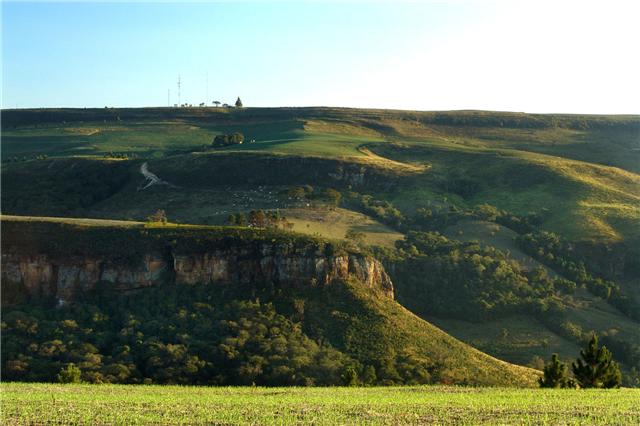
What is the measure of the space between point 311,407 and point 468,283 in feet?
149

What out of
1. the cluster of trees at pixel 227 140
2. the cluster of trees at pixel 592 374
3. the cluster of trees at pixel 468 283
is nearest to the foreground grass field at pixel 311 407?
the cluster of trees at pixel 592 374

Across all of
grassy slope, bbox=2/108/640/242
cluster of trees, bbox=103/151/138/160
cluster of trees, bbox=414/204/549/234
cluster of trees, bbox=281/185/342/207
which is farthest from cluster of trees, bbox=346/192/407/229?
cluster of trees, bbox=103/151/138/160

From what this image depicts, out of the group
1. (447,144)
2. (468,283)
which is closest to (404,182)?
(447,144)

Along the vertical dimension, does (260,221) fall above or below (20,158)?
below

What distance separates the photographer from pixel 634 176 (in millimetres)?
124438

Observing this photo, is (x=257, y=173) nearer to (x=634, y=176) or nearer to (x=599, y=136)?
(x=634, y=176)

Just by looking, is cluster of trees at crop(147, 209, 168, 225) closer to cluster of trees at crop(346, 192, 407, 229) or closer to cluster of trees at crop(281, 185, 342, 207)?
cluster of trees at crop(281, 185, 342, 207)

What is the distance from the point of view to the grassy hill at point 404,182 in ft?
293

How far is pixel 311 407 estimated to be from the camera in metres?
36.5

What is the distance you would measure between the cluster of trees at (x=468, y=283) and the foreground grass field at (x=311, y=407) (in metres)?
32.4

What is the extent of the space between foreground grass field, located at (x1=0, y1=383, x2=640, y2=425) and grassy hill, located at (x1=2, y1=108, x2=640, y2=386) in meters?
26.8

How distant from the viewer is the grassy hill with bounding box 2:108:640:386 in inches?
3514

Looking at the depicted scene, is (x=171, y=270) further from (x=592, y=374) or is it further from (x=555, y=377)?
(x=592, y=374)

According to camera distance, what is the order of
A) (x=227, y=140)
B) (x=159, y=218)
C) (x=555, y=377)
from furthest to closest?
(x=227, y=140) < (x=159, y=218) < (x=555, y=377)
